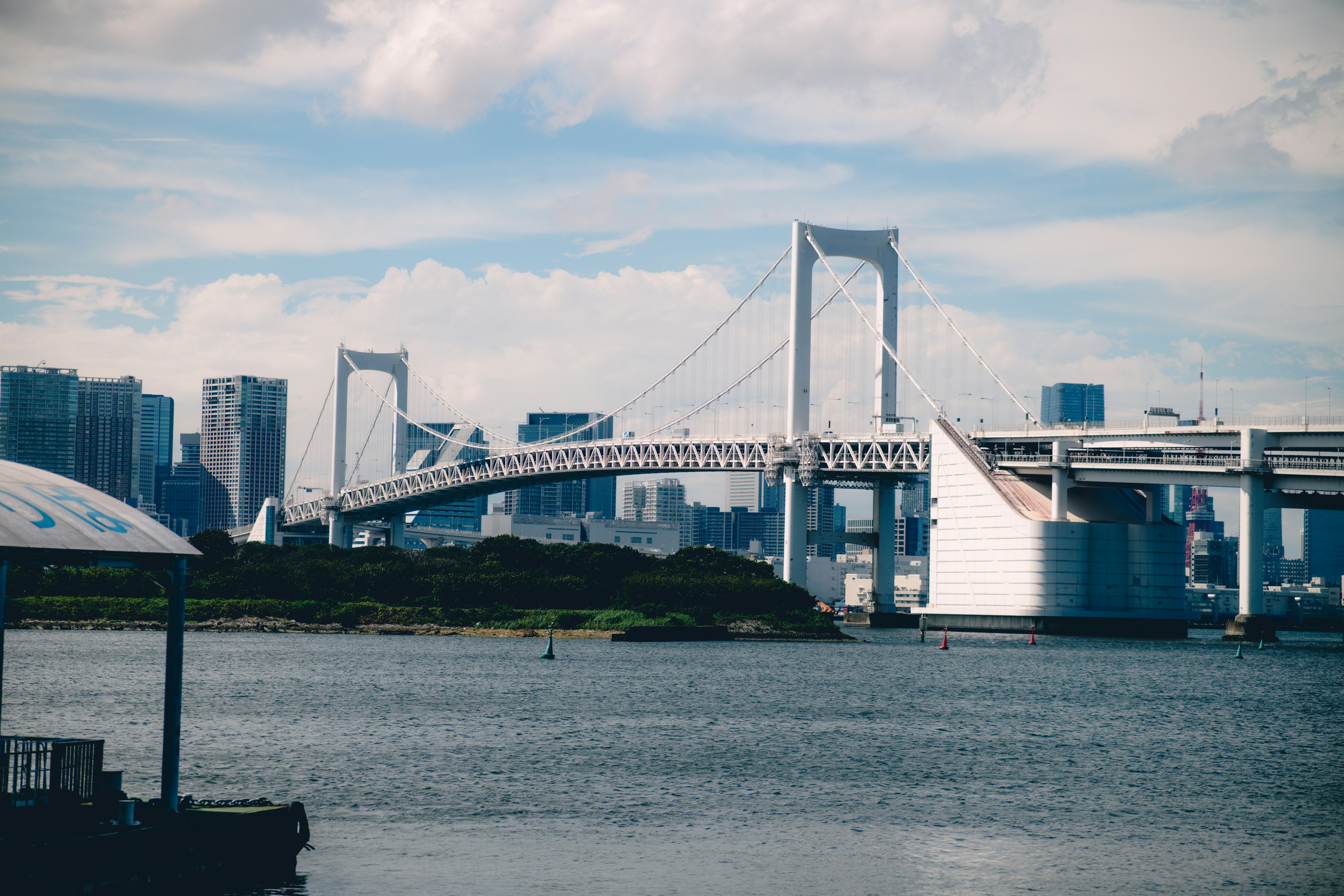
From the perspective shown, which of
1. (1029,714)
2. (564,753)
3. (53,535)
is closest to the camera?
(53,535)

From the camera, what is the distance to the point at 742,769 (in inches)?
1071

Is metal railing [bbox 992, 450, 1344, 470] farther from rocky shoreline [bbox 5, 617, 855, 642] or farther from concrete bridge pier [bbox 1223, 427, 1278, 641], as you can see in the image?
rocky shoreline [bbox 5, 617, 855, 642]

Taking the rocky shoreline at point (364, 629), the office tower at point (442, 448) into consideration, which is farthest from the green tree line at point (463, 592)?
the office tower at point (442, 448)

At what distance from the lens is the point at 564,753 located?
28.8 m

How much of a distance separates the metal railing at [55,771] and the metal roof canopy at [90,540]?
0.69 m

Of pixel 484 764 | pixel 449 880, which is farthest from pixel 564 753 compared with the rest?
pixel 449 880

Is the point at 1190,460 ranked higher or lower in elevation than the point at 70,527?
higher

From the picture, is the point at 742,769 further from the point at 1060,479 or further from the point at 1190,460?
the point at 1060,479

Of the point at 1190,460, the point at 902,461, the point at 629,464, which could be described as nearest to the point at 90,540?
the point at 1190,460

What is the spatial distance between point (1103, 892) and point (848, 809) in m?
5.93

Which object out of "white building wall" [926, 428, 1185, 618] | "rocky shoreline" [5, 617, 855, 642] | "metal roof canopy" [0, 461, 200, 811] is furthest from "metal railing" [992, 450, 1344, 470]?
"metal roof canopy" [0, 461, 200, 811]

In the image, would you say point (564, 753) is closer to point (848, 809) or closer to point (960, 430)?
point (848, 809)

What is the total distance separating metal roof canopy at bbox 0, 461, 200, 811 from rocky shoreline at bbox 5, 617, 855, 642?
2281 inches

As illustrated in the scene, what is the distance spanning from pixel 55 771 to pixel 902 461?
2986 inches
